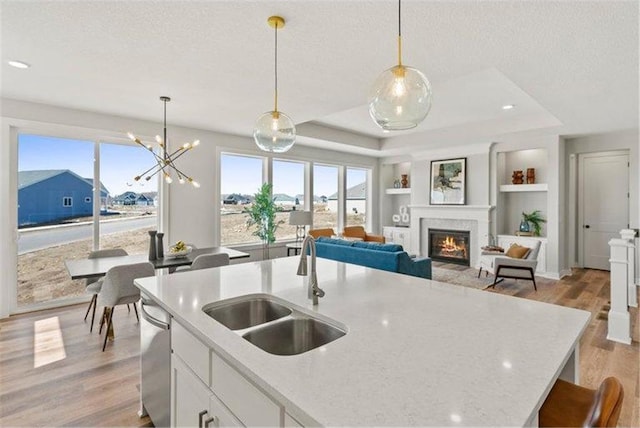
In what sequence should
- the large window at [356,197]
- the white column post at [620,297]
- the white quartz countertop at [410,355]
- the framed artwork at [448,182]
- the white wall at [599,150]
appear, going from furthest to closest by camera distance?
1. the large window at [356,197]
2. the framed artwork at [448,182]
3. the white wall at [599,150]
4. the white column post at [620,297]
5. the white quartz countertop at [410,355]

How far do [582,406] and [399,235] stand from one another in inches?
274

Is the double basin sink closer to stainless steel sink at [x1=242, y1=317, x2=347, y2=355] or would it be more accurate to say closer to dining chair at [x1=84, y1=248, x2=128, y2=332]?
stainless steel sink at [x1=242, y1=317, x2=347, y2=355]

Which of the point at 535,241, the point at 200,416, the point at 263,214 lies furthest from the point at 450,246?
the point at 200,416

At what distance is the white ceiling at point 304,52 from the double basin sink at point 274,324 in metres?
1.79

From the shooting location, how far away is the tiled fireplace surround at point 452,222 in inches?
253

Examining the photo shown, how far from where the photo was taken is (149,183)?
489cm

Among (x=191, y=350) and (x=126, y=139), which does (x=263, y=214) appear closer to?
(x=126, y=139)

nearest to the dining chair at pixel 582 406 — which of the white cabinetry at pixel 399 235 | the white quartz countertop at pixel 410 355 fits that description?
the white quartz countertop at pixel 410 355

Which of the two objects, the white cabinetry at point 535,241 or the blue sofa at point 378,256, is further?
the white cabinetry at point 535,241

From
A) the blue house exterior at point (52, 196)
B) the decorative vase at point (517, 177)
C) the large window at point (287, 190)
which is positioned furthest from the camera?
the large window at point (287, 190)

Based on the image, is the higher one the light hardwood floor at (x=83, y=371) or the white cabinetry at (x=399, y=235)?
the white cabinetry at (x=399, y=235)

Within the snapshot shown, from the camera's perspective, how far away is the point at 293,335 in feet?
4.82

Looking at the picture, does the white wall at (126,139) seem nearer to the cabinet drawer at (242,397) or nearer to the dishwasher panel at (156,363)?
the dishwasher panel at (156,363)

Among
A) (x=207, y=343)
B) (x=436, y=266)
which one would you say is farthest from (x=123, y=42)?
(x=436, y=266)
